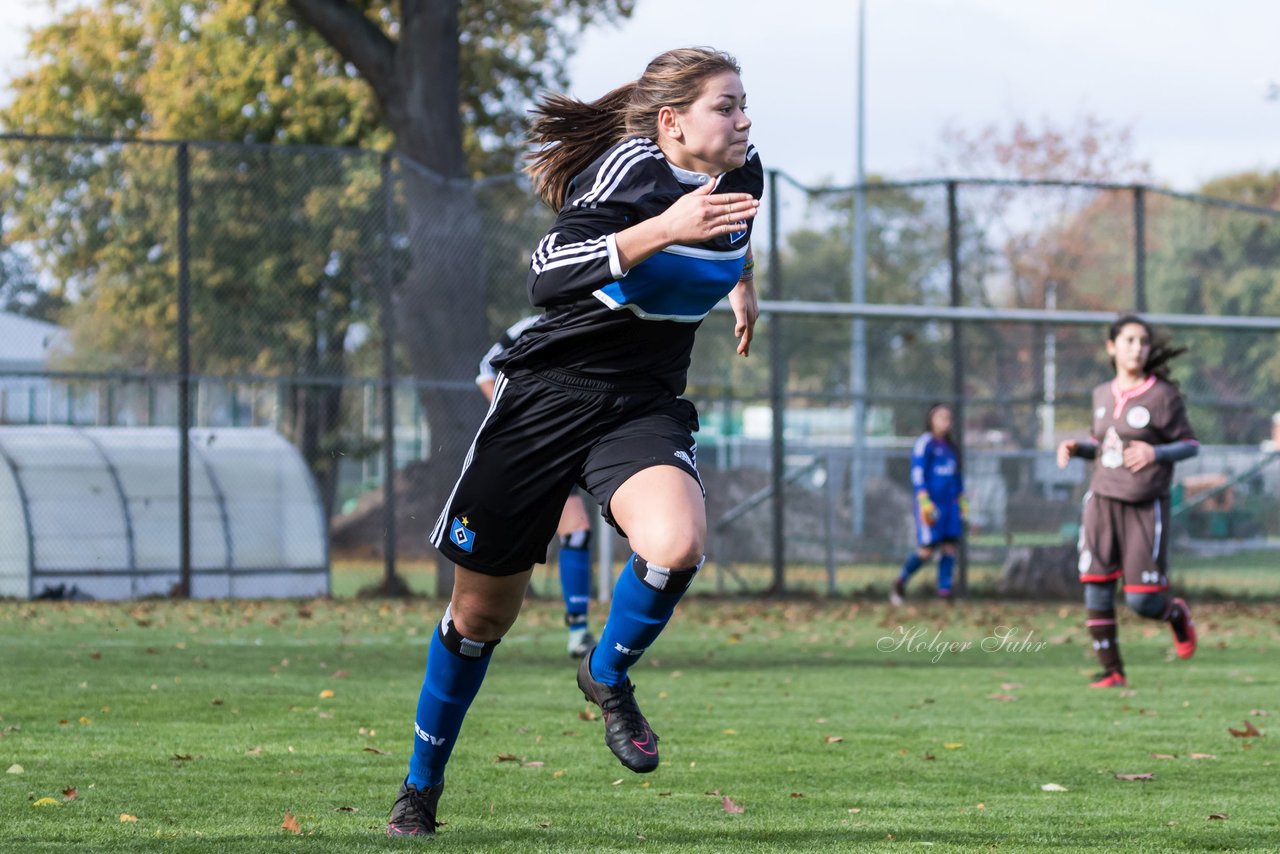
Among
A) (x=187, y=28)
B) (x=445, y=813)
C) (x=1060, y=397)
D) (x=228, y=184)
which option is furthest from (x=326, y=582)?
(x=187, y=28)

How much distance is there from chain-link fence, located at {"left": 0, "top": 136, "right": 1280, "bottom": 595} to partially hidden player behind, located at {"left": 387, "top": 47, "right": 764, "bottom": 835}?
9647mm

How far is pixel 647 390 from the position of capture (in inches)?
173

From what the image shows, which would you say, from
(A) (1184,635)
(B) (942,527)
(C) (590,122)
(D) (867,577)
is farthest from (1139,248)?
(C) (590,122)

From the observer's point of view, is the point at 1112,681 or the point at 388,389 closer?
the point at 1112,681

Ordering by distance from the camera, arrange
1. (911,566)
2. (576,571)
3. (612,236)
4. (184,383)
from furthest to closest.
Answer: (911,566) → (184,383) → (576,571) → (612,236)

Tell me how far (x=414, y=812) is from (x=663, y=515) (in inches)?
46.1

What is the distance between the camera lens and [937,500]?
15.2m

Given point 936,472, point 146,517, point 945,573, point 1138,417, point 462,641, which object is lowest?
point 945,573

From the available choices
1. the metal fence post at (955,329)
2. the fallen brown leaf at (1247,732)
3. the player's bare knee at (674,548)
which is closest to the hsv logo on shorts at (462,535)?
the player's bare knee at (674,548)

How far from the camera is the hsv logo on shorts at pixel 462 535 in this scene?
14.2ft

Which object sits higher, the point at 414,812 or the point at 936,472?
the point at 936,472

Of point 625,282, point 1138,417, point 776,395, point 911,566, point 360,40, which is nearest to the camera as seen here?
point 625,282

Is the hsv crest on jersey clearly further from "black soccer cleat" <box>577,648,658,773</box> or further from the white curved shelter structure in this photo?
the white curved shelter structure

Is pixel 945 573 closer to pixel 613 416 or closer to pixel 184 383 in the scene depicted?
pixel 184 383
